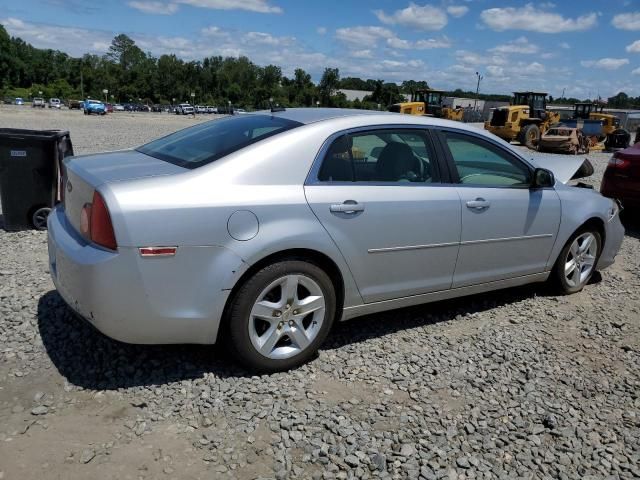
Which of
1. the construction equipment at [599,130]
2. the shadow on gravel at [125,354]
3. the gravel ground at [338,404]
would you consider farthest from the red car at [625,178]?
the construction equipment at [599,130]

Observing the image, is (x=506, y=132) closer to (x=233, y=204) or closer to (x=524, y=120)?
(x=524, y=120)

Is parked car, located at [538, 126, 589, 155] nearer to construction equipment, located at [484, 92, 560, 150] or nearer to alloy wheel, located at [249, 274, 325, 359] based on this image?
construction equipment, located at [484, 92, 560, 150]

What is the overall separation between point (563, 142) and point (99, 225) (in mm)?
21845

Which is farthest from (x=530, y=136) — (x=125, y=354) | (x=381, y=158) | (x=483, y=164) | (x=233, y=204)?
(x=125, y=354)

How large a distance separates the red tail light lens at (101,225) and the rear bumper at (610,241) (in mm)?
4450

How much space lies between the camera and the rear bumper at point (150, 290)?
2.88m

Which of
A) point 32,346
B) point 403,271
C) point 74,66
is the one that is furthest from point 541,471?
point 74,66

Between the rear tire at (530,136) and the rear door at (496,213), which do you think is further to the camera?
the rear tire at (530,136)

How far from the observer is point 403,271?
3.82 meters

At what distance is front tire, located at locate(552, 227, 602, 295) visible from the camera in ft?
16.3

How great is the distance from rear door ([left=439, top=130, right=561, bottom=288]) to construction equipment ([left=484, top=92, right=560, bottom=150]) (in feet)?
70.4

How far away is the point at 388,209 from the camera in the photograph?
11.9ft

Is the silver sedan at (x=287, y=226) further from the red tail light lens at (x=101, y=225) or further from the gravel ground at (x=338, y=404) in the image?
the gravel ground at (x=338, y=404)

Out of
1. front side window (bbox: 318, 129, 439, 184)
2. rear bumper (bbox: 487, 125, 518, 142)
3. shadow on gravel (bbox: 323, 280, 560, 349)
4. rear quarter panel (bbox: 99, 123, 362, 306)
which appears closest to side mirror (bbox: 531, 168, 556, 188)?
front side window (bbox: 318, 129, 439, 184)
